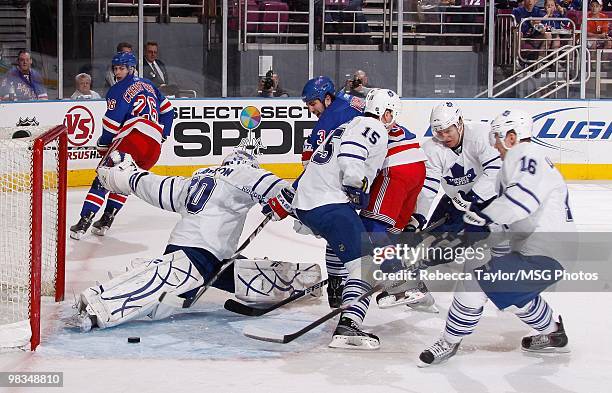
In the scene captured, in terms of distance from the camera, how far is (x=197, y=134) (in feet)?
31.8

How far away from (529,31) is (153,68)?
3.39 metres

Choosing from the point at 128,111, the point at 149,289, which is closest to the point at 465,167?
the point at 149,289

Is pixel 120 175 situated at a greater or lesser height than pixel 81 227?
greater

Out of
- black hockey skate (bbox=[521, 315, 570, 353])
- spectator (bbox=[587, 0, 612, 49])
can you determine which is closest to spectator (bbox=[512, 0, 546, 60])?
spectator (bbox=[587, 0, 612, 49])

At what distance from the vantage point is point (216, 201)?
506 centimetres

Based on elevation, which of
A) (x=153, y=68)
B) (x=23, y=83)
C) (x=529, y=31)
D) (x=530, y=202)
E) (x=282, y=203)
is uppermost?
(x=529, y=31)

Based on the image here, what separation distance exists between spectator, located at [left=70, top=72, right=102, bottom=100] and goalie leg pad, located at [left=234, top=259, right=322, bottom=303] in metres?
4.54

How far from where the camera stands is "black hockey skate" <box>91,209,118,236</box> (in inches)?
285

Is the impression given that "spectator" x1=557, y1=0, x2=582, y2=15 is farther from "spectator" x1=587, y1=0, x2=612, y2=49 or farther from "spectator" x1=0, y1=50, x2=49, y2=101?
"spectator" x1=0, y1=50, x2=49, y2=101

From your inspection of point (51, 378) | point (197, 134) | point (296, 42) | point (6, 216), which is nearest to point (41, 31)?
point (197, 134)

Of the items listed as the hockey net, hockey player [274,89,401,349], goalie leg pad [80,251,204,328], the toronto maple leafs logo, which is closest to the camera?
the hockey net

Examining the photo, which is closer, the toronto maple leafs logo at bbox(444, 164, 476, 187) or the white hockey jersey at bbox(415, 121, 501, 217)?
the white hockey jersey at bbox(415, 121, 501, 217)

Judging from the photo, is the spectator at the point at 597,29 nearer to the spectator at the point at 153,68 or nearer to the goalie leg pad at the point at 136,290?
the spectator at the point at 153,68

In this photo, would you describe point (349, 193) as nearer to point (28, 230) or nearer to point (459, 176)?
point (459, 176)
